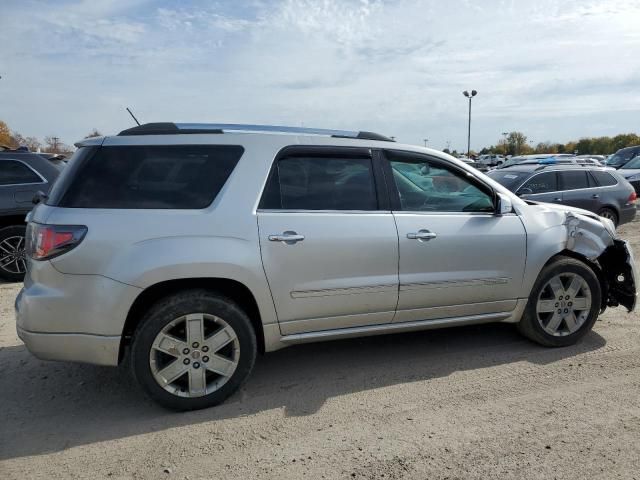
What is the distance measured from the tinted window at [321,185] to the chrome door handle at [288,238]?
208mm

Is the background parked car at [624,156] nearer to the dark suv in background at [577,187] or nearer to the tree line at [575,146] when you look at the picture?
the dark suv in background at [577,187]

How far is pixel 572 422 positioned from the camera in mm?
3143

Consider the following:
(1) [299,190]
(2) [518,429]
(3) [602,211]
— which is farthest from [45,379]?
(3) [602,211]

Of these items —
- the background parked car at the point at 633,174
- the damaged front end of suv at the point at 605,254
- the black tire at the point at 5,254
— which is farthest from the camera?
the background parked car at the point at 633,174

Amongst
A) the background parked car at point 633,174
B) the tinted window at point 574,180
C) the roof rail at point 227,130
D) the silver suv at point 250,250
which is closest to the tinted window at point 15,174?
the silver suv at point 250,250

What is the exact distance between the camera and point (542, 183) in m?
10.1

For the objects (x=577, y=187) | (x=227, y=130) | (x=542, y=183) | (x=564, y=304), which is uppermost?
(x=227, y=130)

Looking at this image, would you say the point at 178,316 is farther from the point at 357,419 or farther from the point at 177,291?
the point at 357,419

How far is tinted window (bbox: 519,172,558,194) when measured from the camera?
9992 mm

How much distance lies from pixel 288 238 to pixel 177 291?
2.62 ft

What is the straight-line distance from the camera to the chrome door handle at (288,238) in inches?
131

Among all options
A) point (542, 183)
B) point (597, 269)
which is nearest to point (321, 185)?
point (597, 269)

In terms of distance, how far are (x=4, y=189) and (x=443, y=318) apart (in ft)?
20.2

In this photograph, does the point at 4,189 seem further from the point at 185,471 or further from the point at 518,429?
the point at 518,429
